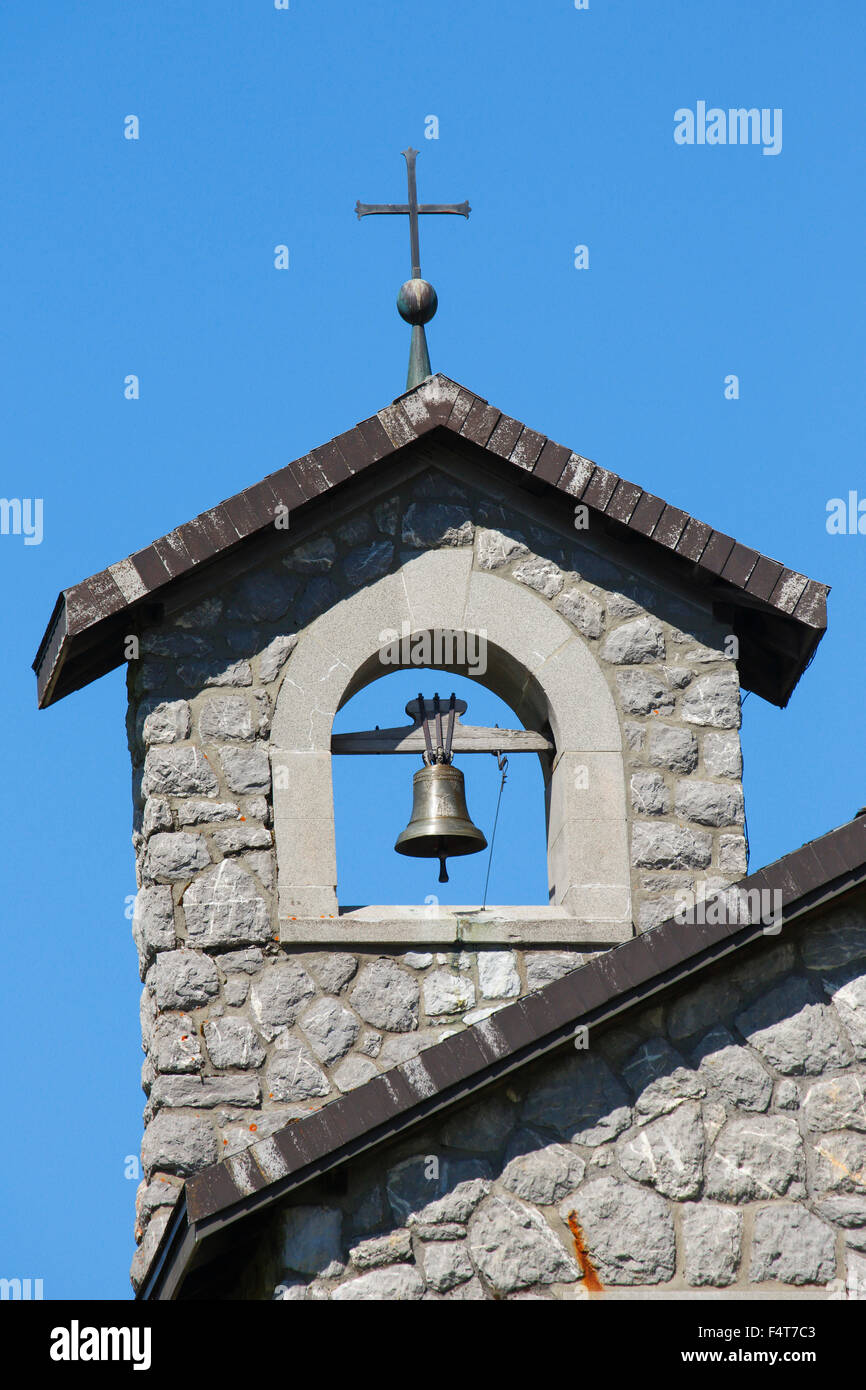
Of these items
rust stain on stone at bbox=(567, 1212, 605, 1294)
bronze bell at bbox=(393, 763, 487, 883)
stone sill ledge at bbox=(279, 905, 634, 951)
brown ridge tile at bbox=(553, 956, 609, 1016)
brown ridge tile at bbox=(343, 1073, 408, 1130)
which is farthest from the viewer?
bronze bell at bbox=(393, 763, 487, 883)

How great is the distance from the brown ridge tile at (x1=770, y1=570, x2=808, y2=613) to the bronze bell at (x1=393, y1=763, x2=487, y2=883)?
1656 mm

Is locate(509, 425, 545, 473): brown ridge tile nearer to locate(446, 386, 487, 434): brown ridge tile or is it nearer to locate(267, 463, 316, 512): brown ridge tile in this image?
locate(446, 386, 487, 434): brown ridge tile

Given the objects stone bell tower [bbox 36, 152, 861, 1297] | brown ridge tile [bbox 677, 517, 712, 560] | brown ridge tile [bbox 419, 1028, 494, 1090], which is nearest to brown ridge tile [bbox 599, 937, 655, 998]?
brown ridge tile [bbox 419, 1028, 494, 1090]

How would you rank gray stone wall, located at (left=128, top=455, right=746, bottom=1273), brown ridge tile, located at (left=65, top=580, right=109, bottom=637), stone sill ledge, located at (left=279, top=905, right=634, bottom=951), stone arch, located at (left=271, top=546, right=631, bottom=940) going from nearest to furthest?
1. gray stone wall, located at (left=128, top=455, right=746, bottom=1273)
2. stone sill ledge, located at (left=279, top=905, right=634, bottom=951)
3. stone arch, located at (left=271, top=546, right=631, bottom=940)
4. brown ridge tile, located at (left=65, top=580, right=109, bottom=637)

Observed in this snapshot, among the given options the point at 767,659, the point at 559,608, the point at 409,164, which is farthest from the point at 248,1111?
the point at 409,164

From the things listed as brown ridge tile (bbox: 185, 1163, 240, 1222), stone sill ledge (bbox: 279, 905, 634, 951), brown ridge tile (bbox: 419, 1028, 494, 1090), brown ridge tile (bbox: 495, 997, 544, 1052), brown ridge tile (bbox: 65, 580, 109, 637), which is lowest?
A: brown ridge tile (bbox: 185, 1163, 240, 1222)

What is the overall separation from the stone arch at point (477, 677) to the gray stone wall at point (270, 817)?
70 mm

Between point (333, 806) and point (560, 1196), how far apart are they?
2.90m

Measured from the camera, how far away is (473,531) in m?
11.0

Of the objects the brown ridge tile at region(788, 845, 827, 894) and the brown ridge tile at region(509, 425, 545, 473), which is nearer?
the brown ridge tile at region(788, 845, 827, 894)

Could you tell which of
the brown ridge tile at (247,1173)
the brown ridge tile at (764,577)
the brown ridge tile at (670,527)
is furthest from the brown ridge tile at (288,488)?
the brown ridge tile at (247,1173)

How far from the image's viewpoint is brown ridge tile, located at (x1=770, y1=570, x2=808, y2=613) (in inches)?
430

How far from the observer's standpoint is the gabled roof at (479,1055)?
7555mm

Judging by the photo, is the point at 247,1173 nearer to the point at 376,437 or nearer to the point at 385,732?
the point at 385,732
